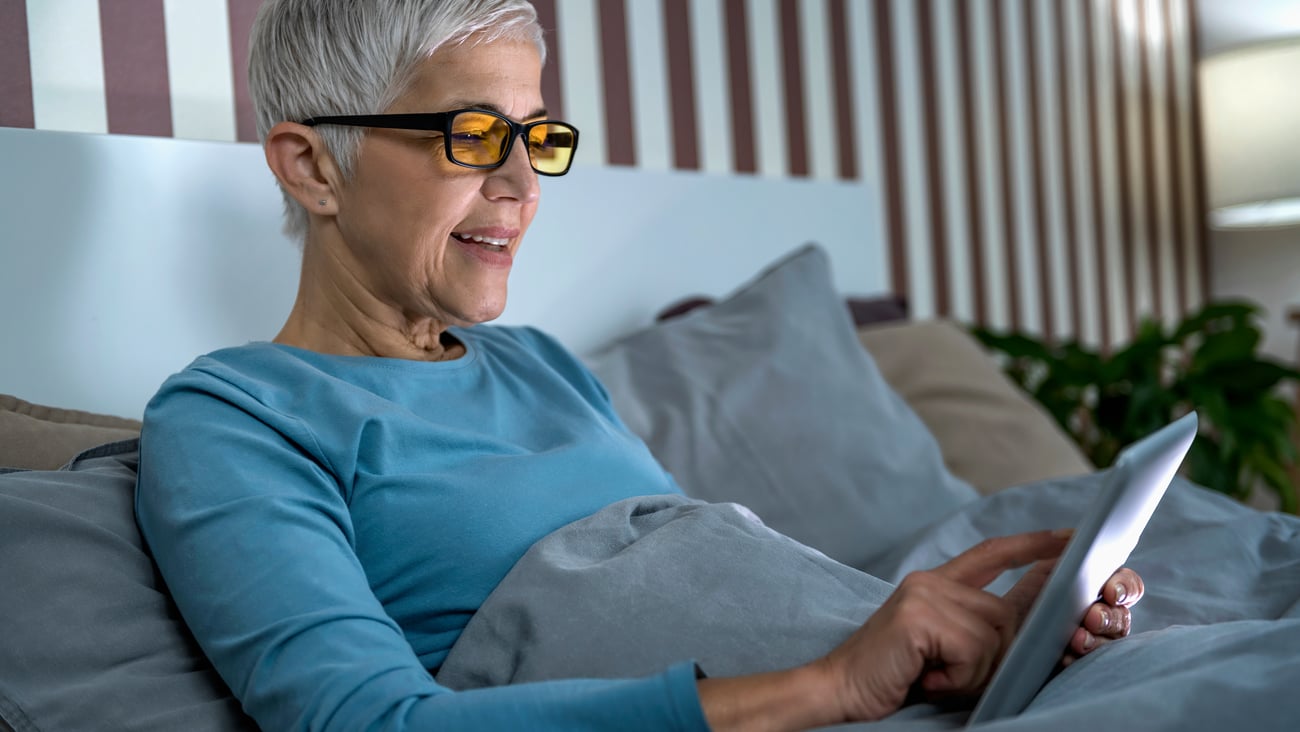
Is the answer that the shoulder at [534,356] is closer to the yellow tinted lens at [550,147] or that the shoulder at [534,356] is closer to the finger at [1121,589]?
the yellow tinted lens at [550,147]

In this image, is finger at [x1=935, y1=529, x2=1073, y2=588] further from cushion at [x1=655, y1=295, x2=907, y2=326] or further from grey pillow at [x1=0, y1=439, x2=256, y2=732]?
cushion at [x1=655, y1=295, x2=907, y2=326]

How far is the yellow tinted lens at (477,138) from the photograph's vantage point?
1062mm

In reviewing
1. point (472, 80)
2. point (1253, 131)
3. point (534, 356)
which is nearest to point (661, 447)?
point (534, 356)

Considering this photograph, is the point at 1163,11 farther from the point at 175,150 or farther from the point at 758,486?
the point at 175,150

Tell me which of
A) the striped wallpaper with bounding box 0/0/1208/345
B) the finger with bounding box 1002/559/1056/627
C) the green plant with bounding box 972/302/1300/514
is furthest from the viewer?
the green plant with bounding box 972/302/1300/514

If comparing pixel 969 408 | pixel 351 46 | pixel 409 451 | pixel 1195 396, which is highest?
pixel 351 46

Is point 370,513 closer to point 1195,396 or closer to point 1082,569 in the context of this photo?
point 1082,569

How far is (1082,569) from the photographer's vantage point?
69cm

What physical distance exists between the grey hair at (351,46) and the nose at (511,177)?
103 millimetres

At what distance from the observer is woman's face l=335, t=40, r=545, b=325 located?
1.07m

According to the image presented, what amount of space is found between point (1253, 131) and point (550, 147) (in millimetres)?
2853

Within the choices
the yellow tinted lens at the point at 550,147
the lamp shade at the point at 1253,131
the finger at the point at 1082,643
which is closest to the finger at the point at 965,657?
the finger at the point at 1082,643

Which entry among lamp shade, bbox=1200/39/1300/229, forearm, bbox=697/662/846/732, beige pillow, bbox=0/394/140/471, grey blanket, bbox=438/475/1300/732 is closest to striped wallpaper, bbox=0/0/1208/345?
lamp shade, bbox=1200/39/1300/229

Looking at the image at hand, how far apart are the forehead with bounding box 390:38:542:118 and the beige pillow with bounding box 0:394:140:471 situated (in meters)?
0.40
